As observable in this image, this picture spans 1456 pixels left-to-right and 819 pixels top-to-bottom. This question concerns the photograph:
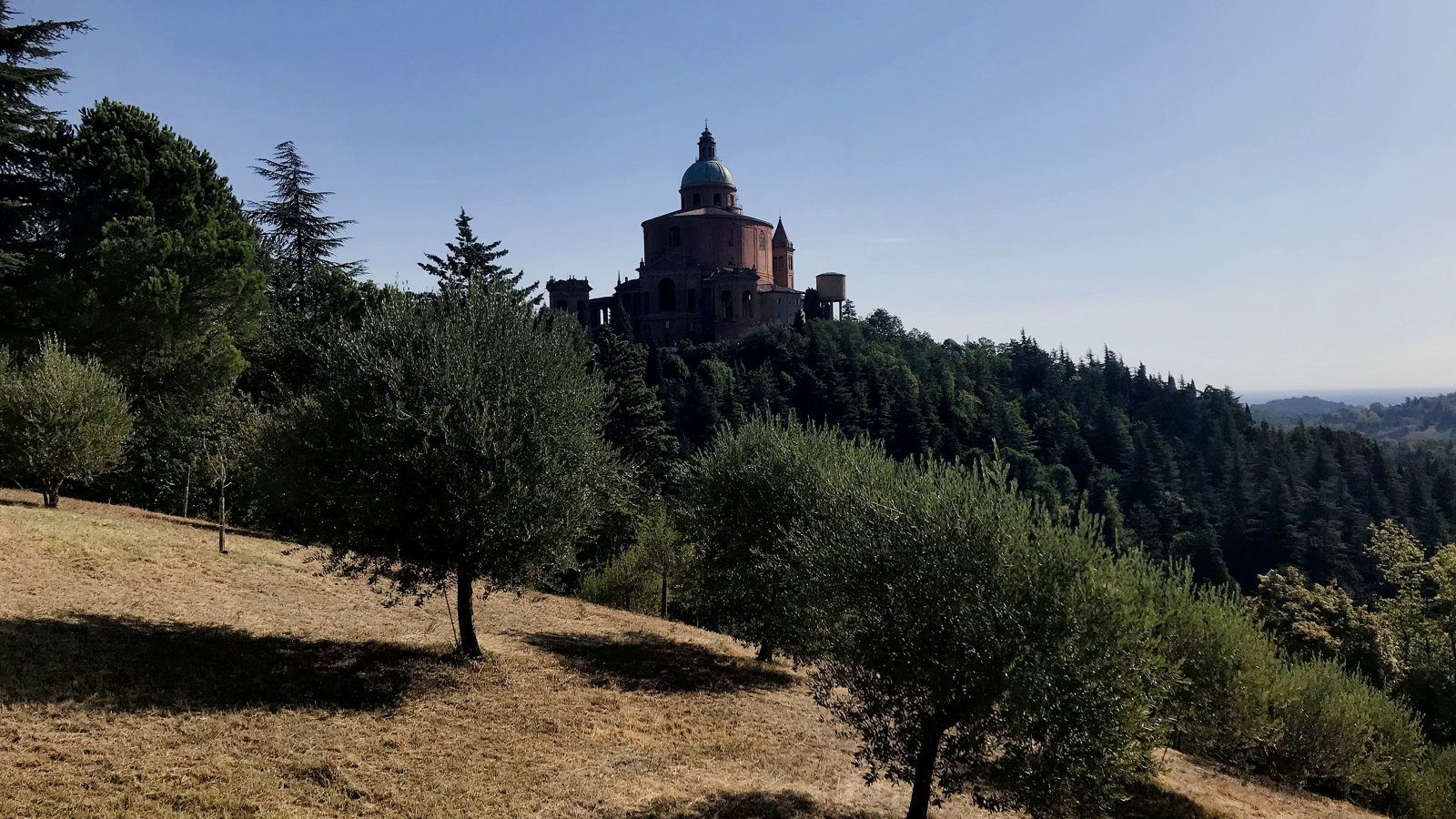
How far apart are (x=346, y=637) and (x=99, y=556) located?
662cm

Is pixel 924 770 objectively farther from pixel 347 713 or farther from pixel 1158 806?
pixel 347 713

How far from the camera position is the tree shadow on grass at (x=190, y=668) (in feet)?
40.6

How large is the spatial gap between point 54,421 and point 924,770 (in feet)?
83.4

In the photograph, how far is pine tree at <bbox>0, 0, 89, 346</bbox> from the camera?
27703 mm

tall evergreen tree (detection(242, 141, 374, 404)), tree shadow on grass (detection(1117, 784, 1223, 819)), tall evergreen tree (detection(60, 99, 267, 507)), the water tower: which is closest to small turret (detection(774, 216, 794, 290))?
the water tower

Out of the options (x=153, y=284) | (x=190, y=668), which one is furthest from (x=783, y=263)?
(x=190, y=668)

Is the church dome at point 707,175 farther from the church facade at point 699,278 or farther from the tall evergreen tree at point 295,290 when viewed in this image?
the tall evergreen tree at point 295,290

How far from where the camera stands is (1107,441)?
104 metres

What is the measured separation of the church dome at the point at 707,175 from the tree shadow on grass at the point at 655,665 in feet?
285

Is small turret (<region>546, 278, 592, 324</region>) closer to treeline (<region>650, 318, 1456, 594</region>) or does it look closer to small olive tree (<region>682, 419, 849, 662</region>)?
treeline (<region>650, 318, 1456, 594</region>)

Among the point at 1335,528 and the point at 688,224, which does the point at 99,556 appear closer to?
the point at 688,224

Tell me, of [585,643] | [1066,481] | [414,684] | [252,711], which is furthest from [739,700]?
[1066,481]

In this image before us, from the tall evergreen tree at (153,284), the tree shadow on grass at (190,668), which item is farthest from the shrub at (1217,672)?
the tall evergreen tree at (153,284)

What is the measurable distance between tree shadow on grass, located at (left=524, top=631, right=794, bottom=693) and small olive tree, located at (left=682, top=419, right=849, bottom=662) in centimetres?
96
